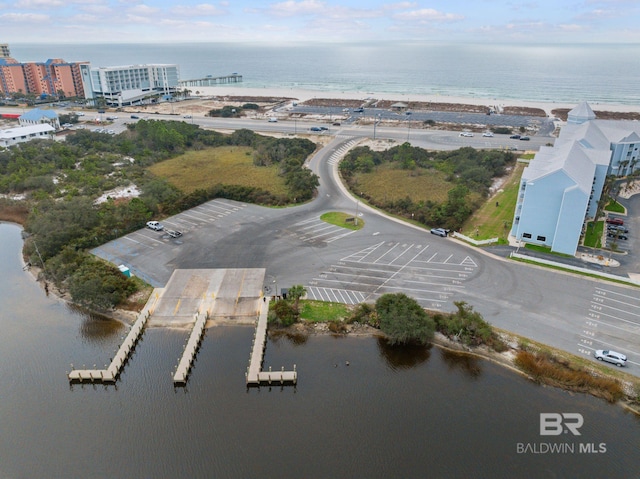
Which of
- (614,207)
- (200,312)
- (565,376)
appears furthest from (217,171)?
(614,207)

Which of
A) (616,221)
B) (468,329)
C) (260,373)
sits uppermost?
(616,221)

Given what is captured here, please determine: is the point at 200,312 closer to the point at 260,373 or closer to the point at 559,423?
the point at 260,373

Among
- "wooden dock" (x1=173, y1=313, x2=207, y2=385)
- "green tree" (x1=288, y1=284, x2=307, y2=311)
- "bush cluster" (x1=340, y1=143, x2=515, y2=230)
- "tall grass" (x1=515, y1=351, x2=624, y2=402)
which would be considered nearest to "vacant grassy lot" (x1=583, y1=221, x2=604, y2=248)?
"bush cluster" (x1=340, y1=143, x2=515, y2=230)

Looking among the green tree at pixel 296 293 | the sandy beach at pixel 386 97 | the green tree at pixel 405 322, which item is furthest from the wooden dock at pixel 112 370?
the sandy beach at pixel 386 97

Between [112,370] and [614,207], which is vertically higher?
[614,207]

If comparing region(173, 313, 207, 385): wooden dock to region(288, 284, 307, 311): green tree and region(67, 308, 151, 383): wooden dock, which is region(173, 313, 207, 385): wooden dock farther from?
region(288, 284, 307, 311): green tree

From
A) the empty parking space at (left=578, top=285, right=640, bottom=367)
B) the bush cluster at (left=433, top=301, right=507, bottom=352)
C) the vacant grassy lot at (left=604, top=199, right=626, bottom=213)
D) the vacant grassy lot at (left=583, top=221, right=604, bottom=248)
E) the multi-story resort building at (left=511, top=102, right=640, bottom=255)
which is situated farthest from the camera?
the vacant grassy lot at (left=604, top=199, right=626, bottom=213)

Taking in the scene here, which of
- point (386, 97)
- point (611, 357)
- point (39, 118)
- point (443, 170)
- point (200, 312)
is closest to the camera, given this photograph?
point (611, 357)
